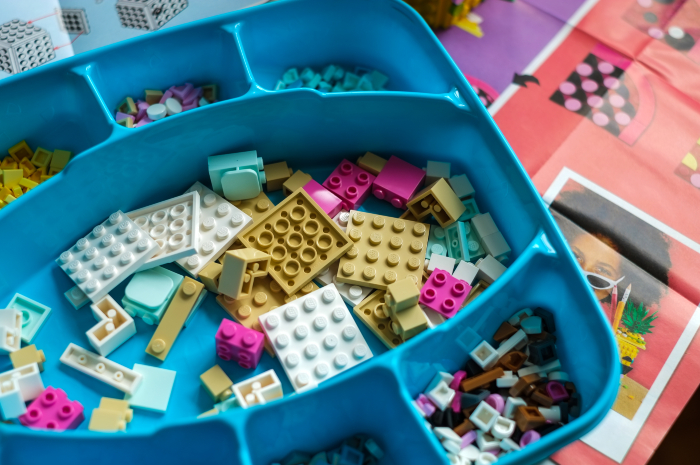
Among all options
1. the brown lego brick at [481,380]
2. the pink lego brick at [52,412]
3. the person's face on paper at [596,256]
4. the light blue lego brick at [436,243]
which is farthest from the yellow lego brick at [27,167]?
the person's face on paper at [596,256]

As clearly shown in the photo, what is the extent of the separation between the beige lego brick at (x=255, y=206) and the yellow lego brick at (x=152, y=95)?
26 cm

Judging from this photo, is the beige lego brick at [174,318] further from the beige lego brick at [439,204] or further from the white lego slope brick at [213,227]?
the beige lego brick at [439,204]

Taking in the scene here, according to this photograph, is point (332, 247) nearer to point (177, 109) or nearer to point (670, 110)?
point (177, 109)

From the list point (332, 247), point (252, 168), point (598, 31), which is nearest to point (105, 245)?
point (252, 168)

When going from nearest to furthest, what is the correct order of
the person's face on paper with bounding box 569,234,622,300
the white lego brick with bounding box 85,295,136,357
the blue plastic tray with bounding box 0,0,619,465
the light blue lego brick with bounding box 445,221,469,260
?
the blue plastic tray with bounding box 0,0,619,465, the white lego brick with bounding box 85,295,136,357, the light blue lego brick with bounding box 445,221,469,260, the person's face on paper with bounding box 569,234,622,300

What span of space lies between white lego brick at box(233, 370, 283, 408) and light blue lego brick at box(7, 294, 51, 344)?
1.12 ft

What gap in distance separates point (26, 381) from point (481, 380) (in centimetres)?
68

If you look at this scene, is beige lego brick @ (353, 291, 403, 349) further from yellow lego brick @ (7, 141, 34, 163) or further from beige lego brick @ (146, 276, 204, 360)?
yellow lego brick @ (7, 141, 34, 163)

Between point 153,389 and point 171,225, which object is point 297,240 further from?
point 153,389

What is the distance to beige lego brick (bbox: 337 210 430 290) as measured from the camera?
3.23 ft

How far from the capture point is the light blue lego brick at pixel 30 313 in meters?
0.92

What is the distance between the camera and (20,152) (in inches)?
40.9

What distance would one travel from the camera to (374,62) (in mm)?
1216

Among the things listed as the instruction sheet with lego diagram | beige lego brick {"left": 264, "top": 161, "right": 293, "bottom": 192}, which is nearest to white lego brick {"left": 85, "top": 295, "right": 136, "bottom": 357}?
beige lego brick {"left": 264, "top": 161, "right": 293, "bottom": 192}
